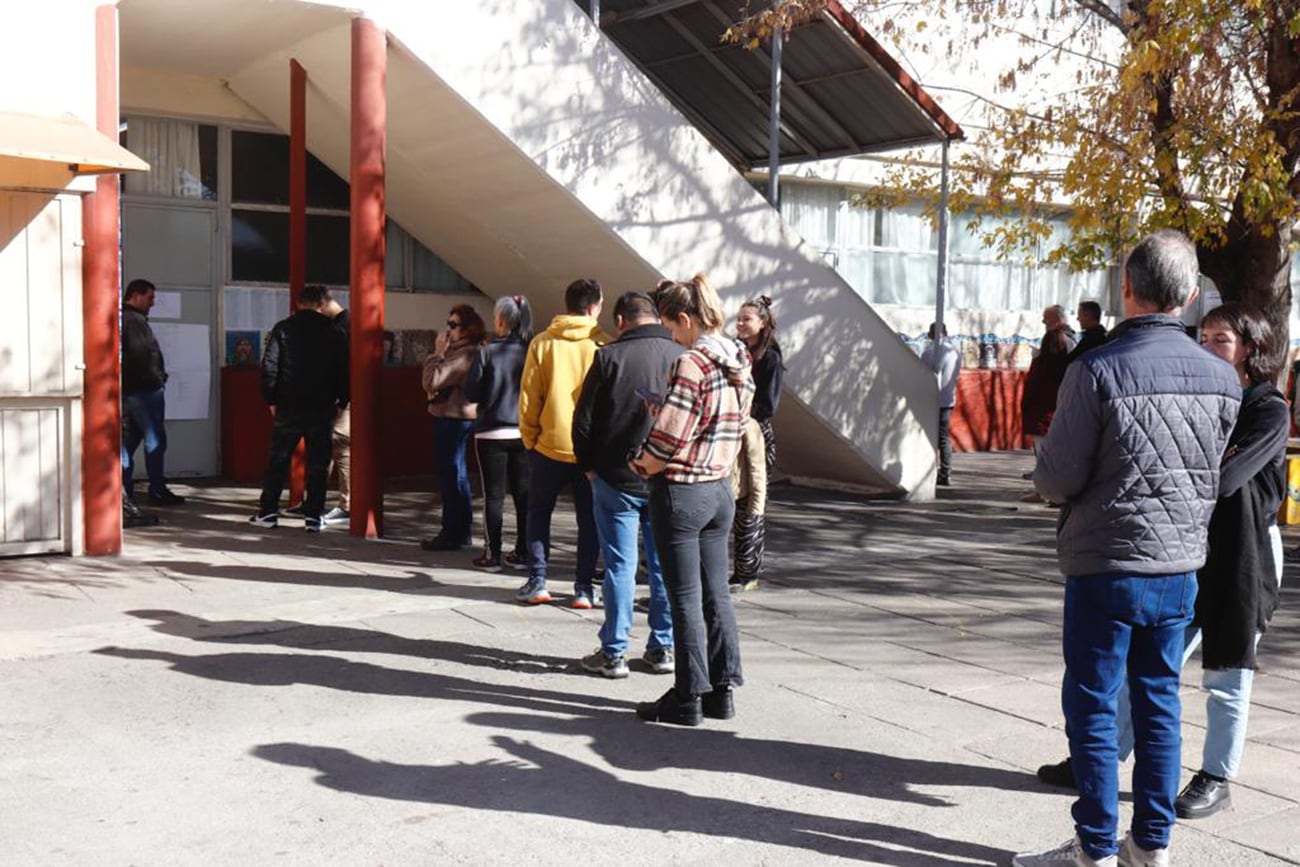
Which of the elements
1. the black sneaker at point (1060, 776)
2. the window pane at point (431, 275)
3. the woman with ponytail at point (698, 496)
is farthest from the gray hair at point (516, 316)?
the window pane at point (431, 275)

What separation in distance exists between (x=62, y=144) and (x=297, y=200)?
388cm

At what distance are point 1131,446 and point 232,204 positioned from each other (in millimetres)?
11021

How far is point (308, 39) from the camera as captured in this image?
10.8 metres

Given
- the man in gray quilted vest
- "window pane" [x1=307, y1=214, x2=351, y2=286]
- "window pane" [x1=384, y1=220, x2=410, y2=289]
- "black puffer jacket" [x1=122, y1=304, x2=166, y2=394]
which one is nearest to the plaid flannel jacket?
the man in gray quilted vest

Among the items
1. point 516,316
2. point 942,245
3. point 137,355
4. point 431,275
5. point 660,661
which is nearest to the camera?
point 660,661

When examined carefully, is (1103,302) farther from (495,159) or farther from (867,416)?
(495,159)

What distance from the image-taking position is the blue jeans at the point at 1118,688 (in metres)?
3.99

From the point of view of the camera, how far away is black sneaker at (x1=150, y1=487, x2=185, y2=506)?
1139 centimetres

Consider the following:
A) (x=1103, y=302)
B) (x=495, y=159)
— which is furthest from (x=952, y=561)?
(x=1103, y=302)

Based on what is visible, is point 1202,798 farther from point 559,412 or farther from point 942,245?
point 942,245

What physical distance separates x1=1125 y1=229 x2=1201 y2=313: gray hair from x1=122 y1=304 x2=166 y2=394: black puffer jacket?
28.3 ft

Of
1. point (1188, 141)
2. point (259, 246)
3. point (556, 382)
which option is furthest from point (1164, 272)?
point (259, 246)

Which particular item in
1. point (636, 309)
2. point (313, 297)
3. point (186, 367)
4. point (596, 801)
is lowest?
point (596, 801)

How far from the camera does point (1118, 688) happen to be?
4.07m
